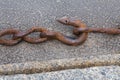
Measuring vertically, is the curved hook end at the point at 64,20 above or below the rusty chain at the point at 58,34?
above

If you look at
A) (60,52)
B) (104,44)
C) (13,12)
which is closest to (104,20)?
(104,44)

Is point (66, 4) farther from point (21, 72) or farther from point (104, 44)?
point (21, 72)

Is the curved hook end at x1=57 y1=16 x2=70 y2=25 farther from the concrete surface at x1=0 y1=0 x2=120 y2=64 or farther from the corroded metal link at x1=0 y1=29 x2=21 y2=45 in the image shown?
the corroded metal link at x1=0 y1=29 x2=21 y2=45

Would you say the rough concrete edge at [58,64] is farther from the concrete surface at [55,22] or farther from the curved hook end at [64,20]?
the curved hook end at [64,20]

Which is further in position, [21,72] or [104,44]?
[104,44]

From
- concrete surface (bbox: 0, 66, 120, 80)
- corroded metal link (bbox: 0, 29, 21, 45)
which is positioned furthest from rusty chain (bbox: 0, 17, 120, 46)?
concrete surface (bbox: 0, 66, 120, 80)

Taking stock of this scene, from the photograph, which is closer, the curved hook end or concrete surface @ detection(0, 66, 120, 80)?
concrete surface @ detection(0, 66, 120, 80)

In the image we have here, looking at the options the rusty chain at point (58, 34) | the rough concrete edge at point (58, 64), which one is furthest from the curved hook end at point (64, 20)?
the rough concrete edge at point (58, 64)
